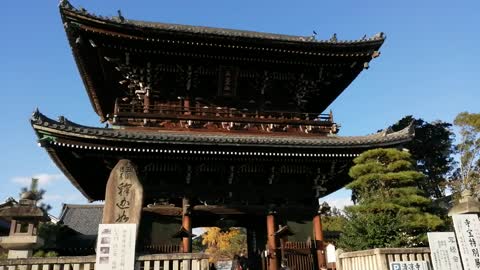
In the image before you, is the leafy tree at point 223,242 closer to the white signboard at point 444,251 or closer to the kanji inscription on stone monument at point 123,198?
the kanji inscription on stone monument at point 123,198

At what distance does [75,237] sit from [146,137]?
11.4 meters

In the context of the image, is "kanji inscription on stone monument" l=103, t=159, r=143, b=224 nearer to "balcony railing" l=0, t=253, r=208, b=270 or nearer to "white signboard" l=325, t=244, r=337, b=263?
"balcony railing" l=0, t=253, r=208, b=270

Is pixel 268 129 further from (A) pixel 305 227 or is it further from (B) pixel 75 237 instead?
(B) pixel 75 237

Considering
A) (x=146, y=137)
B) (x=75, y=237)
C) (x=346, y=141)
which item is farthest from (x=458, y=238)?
(x=75, y=237)

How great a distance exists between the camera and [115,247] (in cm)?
955

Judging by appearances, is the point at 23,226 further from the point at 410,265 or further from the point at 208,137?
the point at 410,265

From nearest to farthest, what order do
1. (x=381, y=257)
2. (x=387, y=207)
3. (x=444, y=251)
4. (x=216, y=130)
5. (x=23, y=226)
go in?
(x=23, y=226) → (x=381, y=257) → (x=444, y=251) → (x=387, y=207) → (x=216, y=130)

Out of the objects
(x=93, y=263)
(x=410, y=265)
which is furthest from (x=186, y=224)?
(x=410, y=265)

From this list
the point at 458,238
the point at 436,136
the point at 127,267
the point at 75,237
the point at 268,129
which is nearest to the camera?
the point at 127,267

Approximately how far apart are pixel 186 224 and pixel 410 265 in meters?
7.42

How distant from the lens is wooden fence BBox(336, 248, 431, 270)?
10.5 meters

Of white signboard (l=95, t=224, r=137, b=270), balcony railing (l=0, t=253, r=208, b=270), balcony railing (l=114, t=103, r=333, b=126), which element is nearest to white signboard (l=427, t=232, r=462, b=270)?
balcony railing (l=0, t=253, r=208, b=270)

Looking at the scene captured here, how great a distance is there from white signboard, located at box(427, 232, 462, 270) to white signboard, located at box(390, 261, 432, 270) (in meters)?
0.43

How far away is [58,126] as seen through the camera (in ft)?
41.0
